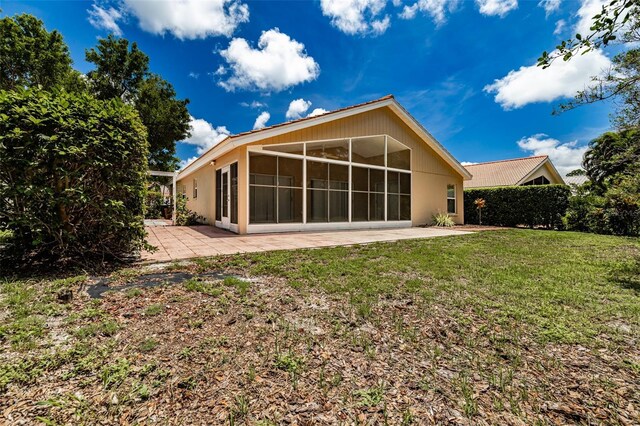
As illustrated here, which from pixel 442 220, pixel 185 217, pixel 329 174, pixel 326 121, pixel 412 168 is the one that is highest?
pixel 326 121

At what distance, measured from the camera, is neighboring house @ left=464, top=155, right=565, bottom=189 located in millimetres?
19500

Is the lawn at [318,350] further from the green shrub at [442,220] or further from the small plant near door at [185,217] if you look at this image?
the green shrub at [442,220]

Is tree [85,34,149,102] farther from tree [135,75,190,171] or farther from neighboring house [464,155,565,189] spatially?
neighboring house [464,155,565,189]

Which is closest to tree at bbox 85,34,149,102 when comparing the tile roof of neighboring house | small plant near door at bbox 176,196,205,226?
small plant near door at bbox 176,196,205,226

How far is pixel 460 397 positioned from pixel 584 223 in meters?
15.8

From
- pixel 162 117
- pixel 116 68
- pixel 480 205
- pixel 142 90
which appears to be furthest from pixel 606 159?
pixel 116 68

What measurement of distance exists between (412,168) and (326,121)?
19.1ft

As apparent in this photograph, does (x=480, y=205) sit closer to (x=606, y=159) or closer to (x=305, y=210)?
(x=606, y=159)

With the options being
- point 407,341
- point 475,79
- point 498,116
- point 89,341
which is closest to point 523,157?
point 498,116

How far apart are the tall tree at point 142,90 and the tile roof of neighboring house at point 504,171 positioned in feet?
80.8

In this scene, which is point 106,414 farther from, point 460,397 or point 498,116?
point 498,116

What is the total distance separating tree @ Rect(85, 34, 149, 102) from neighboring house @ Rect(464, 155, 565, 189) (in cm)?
2764

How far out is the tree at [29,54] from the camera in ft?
50.6

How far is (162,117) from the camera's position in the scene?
21.5 meters
